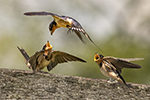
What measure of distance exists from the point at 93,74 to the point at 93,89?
7960 millimetres

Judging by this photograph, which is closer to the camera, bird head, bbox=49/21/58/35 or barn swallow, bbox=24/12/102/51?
barn swallow, bbox=24/12/102/51

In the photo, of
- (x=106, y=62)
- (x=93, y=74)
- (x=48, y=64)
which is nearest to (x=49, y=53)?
(x=48, y=64)

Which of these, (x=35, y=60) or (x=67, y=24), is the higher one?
(x=67, y=24)

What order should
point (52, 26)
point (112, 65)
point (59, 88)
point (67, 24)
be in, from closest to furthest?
point (59, 88)
point (112, 65)
point (67, 24)
point (52, 26)

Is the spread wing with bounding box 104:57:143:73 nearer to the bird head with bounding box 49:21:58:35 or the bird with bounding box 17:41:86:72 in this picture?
the bird with bounding box 17:41:86:72

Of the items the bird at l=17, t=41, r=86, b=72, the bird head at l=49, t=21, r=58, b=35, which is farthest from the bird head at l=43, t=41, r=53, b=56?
the bird head at l=49, t=21, r=58, b=35

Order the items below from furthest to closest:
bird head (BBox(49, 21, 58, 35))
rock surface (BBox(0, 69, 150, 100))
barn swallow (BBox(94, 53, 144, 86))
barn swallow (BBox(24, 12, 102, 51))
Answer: bird head (BBox(49, 21, 58, 35))
barn swallow (BBox(24, 12, 102, 51))
barn swallow (BBox(94, 53, 144, 86))
rock surface (BBox(0, 69, 150, 100))

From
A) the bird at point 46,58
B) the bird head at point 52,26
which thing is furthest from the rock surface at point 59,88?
the bird head at point 52,26

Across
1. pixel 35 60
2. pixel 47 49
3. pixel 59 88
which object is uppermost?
pixel 47 49

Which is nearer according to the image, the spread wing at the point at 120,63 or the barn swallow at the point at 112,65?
the spread wing at the point at 120,63

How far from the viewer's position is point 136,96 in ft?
8.88

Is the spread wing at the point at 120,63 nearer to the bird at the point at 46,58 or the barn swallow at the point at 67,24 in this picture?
the bird at the point at 46,58

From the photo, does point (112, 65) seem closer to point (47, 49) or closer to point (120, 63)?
point (120, 63)

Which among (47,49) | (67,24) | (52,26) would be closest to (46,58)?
(47,49)
